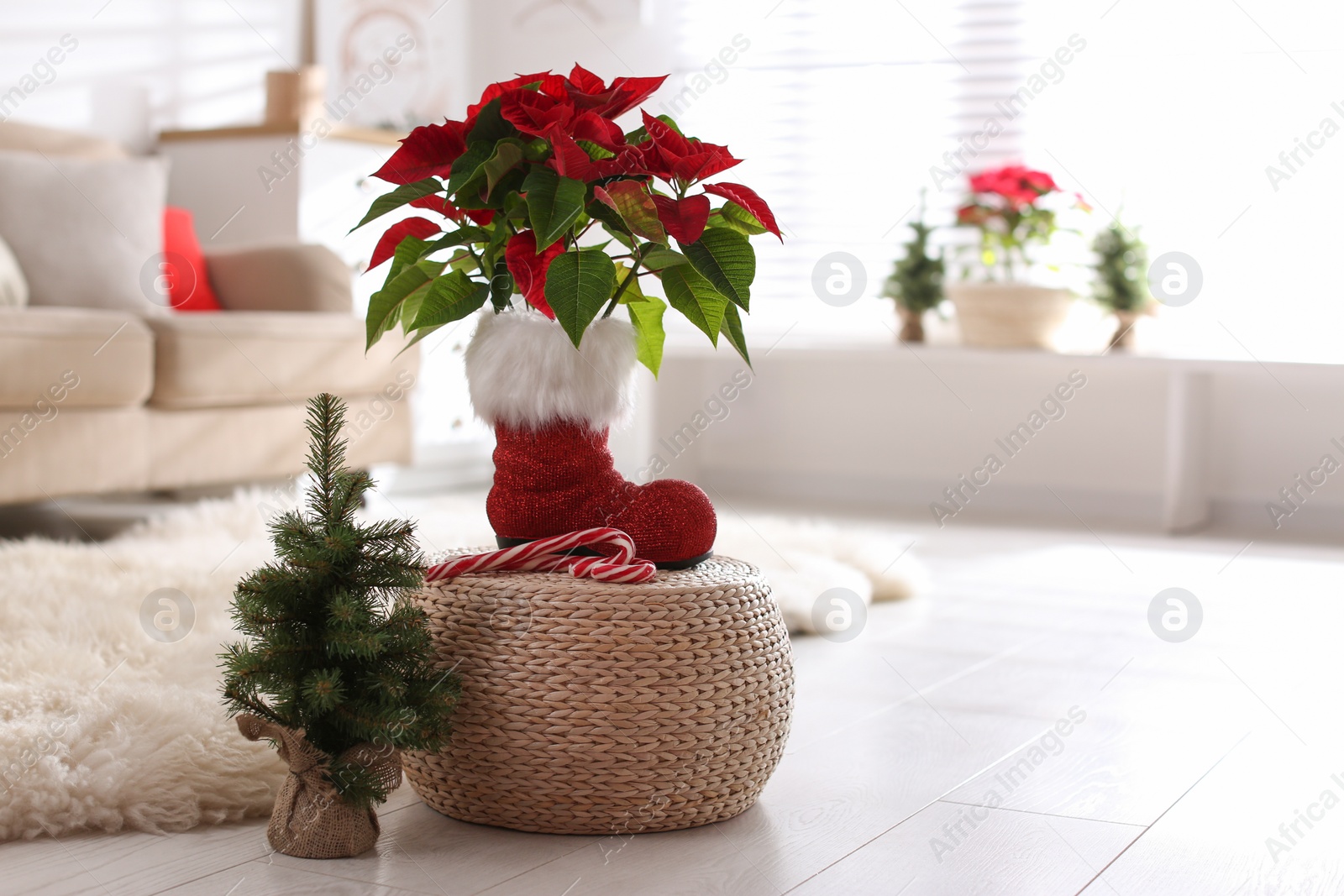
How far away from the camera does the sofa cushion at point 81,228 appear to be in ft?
9.04

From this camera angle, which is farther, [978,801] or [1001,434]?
[1001,434]

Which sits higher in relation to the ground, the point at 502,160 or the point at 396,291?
the point at 502,160

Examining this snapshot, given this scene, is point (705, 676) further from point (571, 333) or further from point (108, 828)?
point (108, 828)

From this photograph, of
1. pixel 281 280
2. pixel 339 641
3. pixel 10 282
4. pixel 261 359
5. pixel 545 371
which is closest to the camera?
pixel 339 641

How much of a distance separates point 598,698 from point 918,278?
260 centimetres

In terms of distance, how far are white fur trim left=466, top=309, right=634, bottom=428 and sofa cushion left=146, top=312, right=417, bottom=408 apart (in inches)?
62.0

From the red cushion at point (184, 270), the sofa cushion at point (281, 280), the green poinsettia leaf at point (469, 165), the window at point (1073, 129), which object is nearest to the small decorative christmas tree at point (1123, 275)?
the window at point (1073, 129)

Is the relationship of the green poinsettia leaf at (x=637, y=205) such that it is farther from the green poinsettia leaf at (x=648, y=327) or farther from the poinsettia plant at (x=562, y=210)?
the green poinsettia leaf at (x=648, y=327)

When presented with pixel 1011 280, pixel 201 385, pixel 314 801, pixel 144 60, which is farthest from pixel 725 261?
pixel 144 60

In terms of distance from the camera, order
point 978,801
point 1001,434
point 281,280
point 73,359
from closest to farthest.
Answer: point 978,801
point 73,359
point 281,280
point 1001,434

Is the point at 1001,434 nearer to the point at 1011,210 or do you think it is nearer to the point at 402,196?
the point at 1011,210

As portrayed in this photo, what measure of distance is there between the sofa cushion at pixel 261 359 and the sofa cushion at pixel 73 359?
0.19 feet

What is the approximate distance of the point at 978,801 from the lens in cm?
128

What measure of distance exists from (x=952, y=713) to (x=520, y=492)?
0.66 metres
